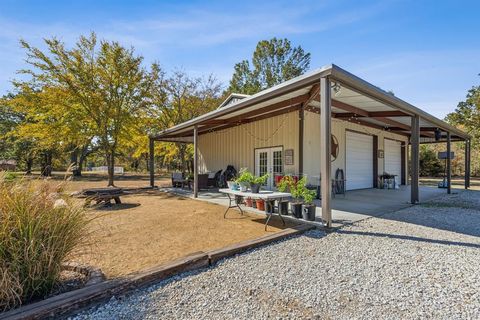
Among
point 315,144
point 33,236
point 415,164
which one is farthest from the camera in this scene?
point 315,144

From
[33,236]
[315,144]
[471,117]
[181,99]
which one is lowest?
[33,236]

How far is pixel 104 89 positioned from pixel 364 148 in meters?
11.8

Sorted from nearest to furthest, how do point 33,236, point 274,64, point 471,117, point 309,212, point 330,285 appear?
point 33,236, point 330,285, point 309,212, point 471,117, point 274,64

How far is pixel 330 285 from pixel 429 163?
1984 centimetres

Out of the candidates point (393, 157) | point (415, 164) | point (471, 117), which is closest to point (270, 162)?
point (415, 164)

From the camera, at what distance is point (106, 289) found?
2109mm

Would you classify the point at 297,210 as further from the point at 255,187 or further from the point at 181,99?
the point at 181,99

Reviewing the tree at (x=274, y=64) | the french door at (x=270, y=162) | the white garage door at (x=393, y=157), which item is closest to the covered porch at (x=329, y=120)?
the white garage door at (x=393, y=157)

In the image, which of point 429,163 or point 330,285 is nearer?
point 330,285

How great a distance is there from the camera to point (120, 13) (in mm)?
5848

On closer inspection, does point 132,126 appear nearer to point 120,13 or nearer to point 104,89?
point 104,89

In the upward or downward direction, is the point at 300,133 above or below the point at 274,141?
above

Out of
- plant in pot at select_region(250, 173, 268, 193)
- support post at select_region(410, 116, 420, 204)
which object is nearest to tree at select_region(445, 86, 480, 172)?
support post at select_region(410, 116, 420, 204)

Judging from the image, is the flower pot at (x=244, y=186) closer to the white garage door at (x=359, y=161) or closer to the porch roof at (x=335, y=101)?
the porch roof at (x=335, y=101)
